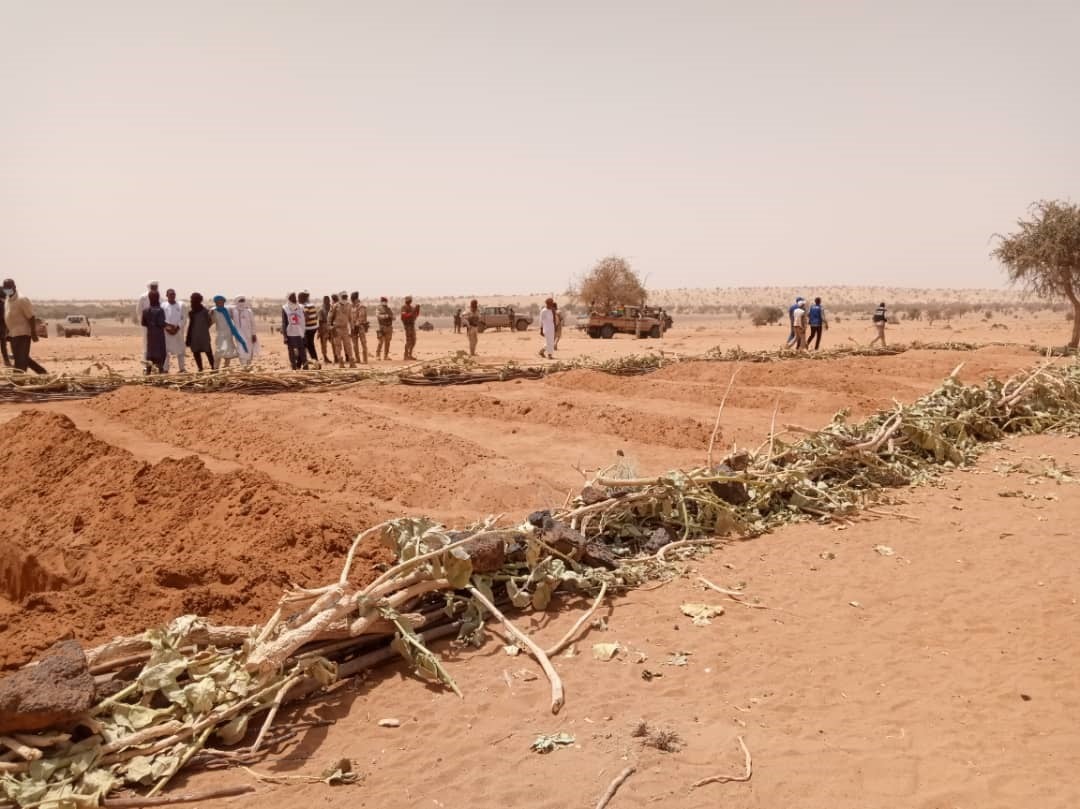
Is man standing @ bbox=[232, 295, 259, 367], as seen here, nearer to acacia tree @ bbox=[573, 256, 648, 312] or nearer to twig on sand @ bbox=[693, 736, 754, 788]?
twig on sand @ bbox=[693, 736, 754, 788]

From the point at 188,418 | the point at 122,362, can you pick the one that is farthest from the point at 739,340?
the point at 188,418

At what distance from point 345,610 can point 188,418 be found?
23.8ft

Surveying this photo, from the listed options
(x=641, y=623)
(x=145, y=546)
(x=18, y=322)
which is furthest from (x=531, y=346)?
(x=641, y=623)

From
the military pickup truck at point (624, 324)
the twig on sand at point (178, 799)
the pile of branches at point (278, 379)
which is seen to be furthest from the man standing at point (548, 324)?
the twig on sand at point (178, 799)

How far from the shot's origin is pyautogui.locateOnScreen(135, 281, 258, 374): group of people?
1297 centimetres

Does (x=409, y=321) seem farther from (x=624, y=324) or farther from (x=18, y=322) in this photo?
(x=624, y=324)

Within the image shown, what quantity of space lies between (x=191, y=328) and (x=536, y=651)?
1150 cm

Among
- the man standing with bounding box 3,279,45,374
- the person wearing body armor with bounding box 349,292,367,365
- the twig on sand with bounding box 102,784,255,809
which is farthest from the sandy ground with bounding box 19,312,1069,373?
the twig on sand with bounding box 102,784,255,809

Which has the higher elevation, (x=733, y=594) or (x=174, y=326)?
(x=174, y=326)

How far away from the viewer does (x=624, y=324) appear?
105 ft

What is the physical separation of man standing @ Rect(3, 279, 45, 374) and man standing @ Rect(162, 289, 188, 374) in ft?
6.46

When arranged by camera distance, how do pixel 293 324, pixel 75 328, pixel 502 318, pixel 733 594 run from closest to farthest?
pixel 733 594
pixel 293 324
pixel 75 328
pixel 502 318

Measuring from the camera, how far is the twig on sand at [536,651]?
338 cm

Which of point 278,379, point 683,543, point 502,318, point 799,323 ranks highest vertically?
point 502,318
